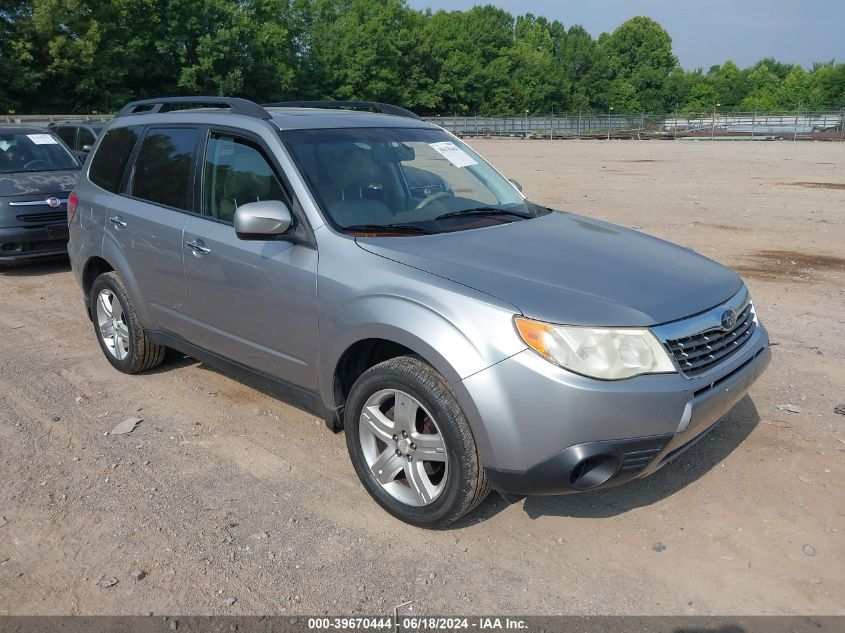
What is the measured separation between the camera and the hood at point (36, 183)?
922 centimetres

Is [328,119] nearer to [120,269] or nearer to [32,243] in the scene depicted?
[120,269]

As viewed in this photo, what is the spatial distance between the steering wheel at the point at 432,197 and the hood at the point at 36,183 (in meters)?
6.80

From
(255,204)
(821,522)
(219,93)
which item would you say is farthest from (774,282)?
(219,93)

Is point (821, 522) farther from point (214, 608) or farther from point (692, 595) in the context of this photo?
point (214, 608)

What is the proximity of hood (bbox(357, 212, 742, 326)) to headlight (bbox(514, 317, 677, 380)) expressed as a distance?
0.13ft

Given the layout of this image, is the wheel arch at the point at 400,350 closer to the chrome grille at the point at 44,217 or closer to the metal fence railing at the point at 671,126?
the chrome grille at the point at 44,217

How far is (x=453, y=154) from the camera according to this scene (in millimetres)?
4883

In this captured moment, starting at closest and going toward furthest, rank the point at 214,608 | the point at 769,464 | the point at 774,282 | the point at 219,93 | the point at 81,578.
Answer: the point at 214,608, the point at 81,578, the point at 769,464, the point at 774,282, the point at 219,93

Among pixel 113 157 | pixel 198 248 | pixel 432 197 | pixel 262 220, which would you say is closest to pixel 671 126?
pixel 113 157

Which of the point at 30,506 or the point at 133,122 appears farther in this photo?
the point at 133,122

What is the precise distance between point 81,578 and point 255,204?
188cm

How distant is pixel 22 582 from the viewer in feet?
10.6

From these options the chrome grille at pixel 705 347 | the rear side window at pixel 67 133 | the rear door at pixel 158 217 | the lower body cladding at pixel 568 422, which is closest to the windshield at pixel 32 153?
the rear side window at pixel 67 133

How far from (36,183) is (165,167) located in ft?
18.3
